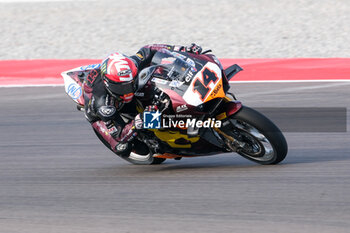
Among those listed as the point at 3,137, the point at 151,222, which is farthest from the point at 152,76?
the point at 3,137

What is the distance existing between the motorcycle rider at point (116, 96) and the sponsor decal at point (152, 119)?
53 millimetres

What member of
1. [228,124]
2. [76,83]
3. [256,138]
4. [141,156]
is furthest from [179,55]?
[141,156]

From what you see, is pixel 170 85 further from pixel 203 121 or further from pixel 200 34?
pixel 200 34

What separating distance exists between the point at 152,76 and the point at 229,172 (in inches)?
45.0

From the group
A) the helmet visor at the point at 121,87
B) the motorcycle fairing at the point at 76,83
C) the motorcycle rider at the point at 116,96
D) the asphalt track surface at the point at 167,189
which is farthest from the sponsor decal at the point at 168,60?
the asphalt track surface at the point at 167,189

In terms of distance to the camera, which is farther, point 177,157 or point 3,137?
point 3,137

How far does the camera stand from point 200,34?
16.1 meters

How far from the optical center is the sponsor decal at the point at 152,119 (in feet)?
19.6

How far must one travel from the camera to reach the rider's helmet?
19.3ft

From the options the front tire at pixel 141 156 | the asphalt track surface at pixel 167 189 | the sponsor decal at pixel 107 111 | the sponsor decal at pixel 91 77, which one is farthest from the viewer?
the front tire at pixel 141 156

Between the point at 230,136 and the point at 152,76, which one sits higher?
the point at 152,76

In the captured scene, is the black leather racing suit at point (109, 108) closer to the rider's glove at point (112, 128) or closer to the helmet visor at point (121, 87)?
the rider's glove at point (112, 128)

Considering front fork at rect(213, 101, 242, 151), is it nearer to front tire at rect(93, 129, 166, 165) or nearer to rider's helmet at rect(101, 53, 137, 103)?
rider's helmet at rect(101, 53, 137, 103)

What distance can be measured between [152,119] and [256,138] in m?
0.94
